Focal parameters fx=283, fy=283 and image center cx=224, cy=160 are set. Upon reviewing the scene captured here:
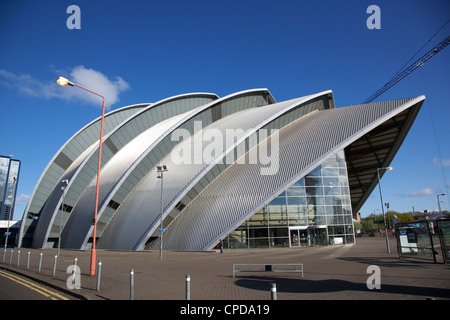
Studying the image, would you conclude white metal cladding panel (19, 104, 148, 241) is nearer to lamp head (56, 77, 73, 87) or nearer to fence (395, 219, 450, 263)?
lamp head (56, 77, 73, 87)

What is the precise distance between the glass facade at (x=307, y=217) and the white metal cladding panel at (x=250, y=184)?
2200mm

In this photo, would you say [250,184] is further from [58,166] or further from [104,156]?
[58,166]

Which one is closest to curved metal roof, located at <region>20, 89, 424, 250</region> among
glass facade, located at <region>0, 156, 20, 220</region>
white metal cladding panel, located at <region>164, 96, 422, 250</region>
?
white metal cladding panel, located at <region>164, 96, 422, 250</region>

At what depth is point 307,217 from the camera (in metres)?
30.2

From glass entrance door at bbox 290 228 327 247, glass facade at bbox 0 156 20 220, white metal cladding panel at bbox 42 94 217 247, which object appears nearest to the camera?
glass entrance door at bbox 290 228 327 247

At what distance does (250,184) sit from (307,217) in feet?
24.2

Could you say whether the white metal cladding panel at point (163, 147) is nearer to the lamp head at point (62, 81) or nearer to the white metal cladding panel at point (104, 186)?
the white metal cladding panel at point (104, 186)

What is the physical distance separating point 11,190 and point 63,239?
60.3m

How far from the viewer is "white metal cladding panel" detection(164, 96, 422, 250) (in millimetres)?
27172

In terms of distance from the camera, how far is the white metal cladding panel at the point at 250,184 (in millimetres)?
27172

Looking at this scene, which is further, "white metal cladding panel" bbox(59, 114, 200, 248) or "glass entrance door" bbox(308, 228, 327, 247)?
"white metal cladding panel" bbox(59, 114, 200, 248)

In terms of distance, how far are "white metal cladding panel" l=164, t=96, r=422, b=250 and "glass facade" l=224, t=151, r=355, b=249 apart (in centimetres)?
220
